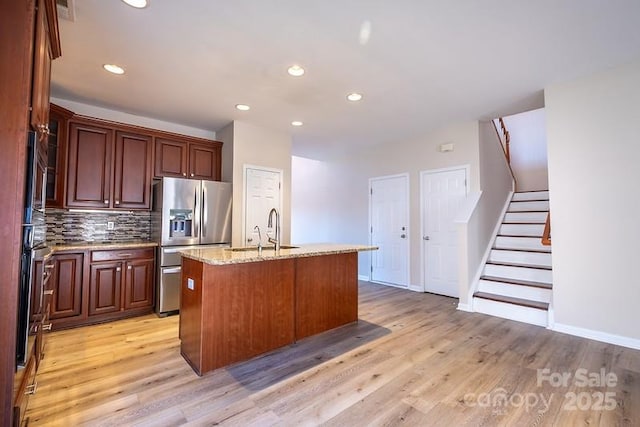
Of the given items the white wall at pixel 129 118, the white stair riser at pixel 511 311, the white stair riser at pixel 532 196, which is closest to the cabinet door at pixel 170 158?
the white wall at pixel 129 118

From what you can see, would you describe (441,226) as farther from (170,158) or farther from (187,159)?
(170,158)

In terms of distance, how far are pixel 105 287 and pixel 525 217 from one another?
6.17 m

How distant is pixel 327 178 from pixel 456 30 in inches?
186

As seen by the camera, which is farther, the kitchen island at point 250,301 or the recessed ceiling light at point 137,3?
the kitchen island at point 250,301

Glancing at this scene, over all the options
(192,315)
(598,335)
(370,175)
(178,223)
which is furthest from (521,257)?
(178,223)

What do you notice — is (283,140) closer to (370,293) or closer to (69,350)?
(370,293)

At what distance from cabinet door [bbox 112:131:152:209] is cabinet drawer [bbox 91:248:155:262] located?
0.59 meters

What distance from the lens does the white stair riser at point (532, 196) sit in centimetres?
516

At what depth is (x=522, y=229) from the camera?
473 cm

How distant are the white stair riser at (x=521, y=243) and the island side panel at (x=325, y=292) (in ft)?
9.12

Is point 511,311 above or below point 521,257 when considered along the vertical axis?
below

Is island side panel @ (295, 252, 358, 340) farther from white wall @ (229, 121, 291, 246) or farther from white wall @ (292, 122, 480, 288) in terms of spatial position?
white wall @ (292, 122, 480, 288)

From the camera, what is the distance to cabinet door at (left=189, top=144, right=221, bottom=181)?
429cm

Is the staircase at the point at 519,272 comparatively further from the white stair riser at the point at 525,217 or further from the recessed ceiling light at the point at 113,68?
the recessed ceiling light at the point at 113,68
